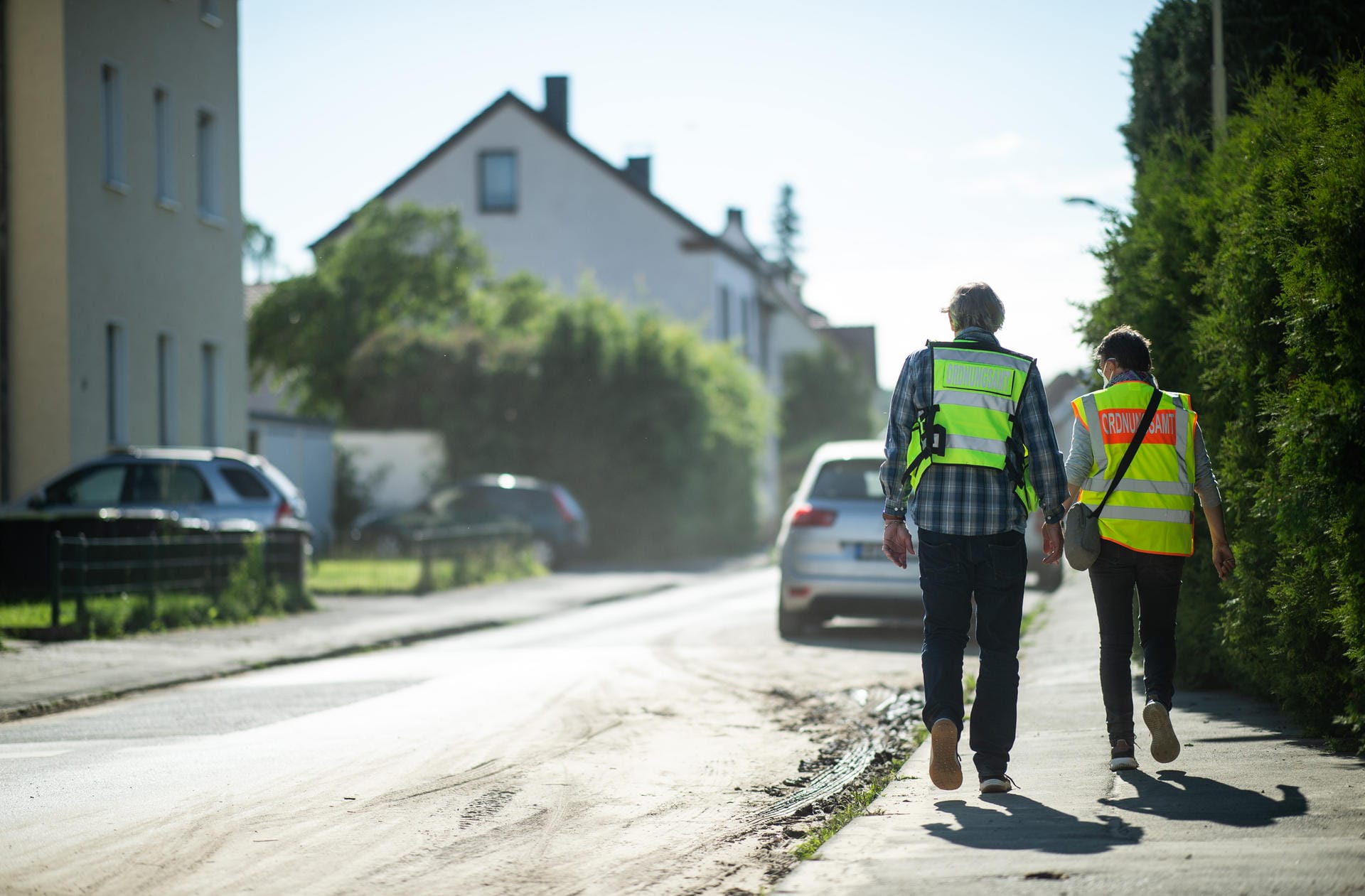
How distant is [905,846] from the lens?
5.46 meters

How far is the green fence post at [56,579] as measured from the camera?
550 inches

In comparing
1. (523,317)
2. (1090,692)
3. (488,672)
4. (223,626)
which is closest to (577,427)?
(523,317)

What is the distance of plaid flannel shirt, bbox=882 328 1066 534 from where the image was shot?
6422 mm

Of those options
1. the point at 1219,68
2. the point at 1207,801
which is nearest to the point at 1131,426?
the point at 1207,801

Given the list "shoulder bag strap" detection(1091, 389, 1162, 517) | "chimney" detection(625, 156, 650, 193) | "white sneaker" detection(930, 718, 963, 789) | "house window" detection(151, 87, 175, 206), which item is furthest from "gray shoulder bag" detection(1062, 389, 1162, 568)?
"chimney" detection(625, 156, 650, 193)

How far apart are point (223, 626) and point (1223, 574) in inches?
459

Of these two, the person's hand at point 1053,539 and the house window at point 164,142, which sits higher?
the house window at point 164,142

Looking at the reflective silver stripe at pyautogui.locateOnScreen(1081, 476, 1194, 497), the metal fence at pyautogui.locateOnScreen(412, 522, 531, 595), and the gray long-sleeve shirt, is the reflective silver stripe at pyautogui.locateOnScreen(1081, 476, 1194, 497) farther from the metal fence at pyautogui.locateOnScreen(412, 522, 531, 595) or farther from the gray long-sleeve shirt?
the metal fence at pyautogui.locateOnScreen(412, 522, 531, 595)

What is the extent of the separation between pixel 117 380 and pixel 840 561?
43.0 ft

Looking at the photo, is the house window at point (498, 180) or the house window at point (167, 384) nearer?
the house window at point (167, 384)

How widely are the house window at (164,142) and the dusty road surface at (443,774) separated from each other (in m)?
14.1

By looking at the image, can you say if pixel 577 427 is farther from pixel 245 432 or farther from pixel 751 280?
pixel 751 280

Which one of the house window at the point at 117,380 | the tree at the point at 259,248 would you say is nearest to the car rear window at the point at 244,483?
the house window at the point at 117,380

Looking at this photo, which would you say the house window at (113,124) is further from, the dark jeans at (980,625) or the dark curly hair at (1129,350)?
the dark jeans at (980,625)
